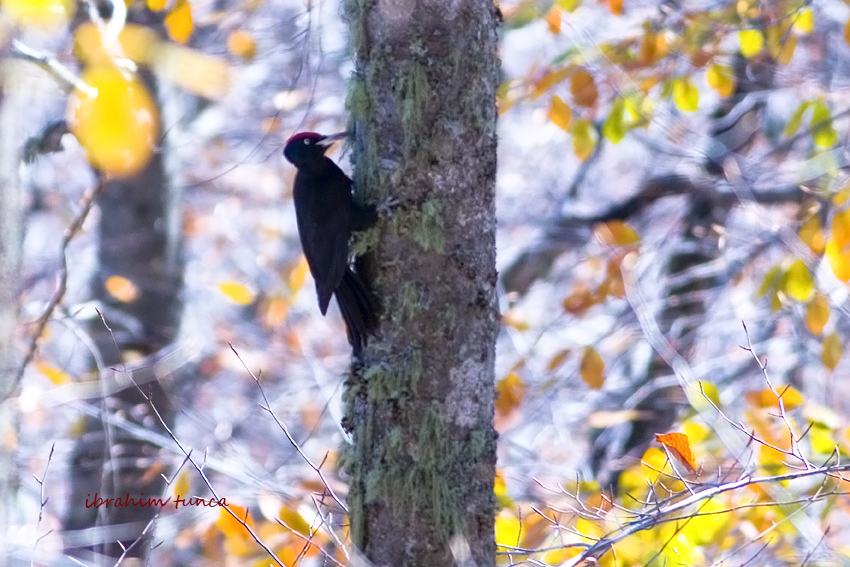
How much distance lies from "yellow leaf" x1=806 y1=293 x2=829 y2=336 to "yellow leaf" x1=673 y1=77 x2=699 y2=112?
3.74 feet

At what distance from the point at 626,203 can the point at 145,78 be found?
3.41 m

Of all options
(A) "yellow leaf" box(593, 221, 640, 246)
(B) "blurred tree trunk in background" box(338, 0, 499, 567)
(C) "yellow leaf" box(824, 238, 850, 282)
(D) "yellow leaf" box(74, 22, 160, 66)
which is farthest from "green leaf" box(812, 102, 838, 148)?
(D) "yellow leaf" box(74, 22, 160, 66)

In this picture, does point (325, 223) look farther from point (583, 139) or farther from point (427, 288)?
point (583, 139)

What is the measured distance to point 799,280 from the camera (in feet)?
12.7

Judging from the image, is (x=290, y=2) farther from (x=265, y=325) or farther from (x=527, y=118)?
(x=265, y=325)

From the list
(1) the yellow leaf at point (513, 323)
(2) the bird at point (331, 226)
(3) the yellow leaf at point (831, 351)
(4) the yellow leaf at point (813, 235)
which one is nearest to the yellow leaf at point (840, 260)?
(4) the yellow leaf at point (813, 235)

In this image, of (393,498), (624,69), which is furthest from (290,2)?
(393,498)

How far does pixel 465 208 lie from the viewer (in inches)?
95.3

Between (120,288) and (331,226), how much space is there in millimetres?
3485

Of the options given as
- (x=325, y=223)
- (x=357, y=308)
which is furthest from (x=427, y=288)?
(x=325, y=223)

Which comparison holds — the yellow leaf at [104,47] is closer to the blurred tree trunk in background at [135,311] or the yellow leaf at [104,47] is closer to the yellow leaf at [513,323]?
the yellow leaf at [513,323]

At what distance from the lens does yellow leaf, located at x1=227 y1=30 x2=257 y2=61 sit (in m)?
5.57

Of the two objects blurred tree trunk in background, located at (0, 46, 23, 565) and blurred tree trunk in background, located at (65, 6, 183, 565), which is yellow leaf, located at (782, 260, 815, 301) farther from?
blurred tree trunk in background, located at (65, 6, 183, 565)

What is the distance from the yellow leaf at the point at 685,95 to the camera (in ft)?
14.0
